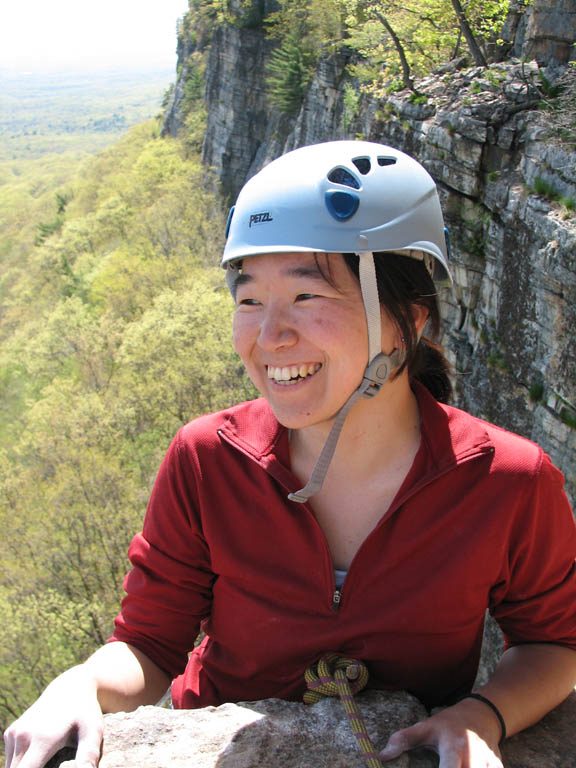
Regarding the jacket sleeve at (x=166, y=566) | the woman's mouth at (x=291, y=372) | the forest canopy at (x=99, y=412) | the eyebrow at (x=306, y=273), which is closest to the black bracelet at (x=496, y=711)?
the jacket sleeve at (x=166, y=566)

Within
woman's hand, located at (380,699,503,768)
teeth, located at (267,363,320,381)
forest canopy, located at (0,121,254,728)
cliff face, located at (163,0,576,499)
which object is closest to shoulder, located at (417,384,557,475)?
teeth, located at (267,363,320,381)

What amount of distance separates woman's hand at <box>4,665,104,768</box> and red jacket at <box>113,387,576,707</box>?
281mm

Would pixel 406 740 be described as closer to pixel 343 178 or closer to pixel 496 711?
pixel 496 711

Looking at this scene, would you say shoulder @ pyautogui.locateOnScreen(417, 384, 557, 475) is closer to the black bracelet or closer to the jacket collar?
the jacket collar

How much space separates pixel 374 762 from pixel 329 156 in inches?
61.7

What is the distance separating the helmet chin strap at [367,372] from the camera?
1.76 metres

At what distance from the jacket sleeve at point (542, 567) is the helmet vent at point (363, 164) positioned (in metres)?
0.96

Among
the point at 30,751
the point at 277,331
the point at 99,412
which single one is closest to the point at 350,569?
the point at 277,331

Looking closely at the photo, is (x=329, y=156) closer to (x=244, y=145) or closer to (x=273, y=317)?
(x=273, y=317)

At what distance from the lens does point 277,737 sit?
5.64 feet

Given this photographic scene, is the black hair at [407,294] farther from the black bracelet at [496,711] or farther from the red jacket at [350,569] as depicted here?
the black bracelet at [496,711]

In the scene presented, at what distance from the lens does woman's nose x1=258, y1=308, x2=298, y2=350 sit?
172 cm

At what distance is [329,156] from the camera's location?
1940 mm

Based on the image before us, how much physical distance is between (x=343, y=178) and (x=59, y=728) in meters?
1.60
